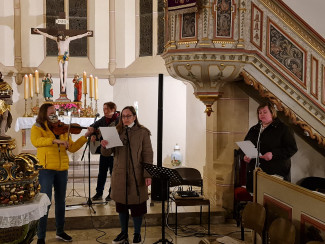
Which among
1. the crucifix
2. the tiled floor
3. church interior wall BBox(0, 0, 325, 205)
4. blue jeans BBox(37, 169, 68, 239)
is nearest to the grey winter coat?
blue jeans BBox(37, 169, 68, 239)

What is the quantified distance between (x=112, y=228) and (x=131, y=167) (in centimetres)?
156

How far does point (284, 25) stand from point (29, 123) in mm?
5652

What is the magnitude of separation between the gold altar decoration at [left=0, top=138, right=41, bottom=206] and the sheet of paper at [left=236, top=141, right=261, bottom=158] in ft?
8.31

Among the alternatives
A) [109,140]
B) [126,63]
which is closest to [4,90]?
[109,140]

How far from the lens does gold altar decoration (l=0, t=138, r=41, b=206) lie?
10.4 feet

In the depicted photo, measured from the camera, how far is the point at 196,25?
19.8 ft

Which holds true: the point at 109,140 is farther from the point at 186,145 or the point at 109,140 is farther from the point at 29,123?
the point at 186,145

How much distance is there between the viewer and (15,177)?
10.6ft

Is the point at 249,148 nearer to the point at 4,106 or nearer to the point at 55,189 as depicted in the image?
the point at 55,189

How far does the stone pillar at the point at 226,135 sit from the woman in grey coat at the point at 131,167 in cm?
210

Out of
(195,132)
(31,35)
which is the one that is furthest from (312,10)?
(31,35)

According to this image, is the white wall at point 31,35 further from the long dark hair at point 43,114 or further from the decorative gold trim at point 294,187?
the decorative gold trim at point 294,187

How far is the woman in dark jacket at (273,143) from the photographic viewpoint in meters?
5.14

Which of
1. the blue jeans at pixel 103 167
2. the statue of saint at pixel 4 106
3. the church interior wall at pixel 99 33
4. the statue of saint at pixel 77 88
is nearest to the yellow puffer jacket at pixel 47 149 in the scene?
the statue of saint at pixel 4 106
